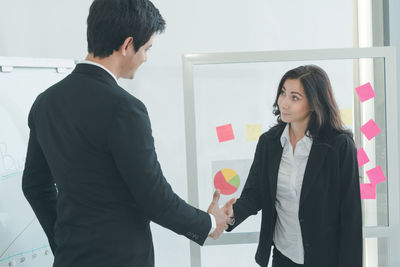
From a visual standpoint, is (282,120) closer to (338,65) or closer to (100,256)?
(338,65)

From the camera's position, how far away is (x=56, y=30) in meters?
2.53

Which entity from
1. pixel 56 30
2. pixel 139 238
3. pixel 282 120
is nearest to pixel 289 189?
pixel 282 120

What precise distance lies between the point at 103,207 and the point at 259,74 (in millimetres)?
1264

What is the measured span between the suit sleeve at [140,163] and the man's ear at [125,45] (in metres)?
0.19

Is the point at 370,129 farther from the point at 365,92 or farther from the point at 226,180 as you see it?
the point at 226,180

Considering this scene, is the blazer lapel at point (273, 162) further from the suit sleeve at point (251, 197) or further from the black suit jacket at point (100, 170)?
the black suit jacket at point (100, 170)

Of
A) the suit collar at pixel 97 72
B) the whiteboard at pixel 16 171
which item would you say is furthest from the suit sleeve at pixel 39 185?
the whiteboard at pixel 16 171

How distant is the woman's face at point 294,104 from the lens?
65.3 inches

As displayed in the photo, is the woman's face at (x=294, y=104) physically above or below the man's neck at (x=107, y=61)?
below

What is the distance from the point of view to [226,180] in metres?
2.10

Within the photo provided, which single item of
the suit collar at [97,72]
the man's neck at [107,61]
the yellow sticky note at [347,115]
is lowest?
the yellow sticky note at [347,115]

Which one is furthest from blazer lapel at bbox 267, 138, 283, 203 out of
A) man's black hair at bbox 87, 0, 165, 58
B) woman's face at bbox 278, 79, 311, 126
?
man's black hair at bbox 87, 0, 165, 58

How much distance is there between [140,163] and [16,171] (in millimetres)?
1041

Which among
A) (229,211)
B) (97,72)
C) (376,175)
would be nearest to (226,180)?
(229,211)
